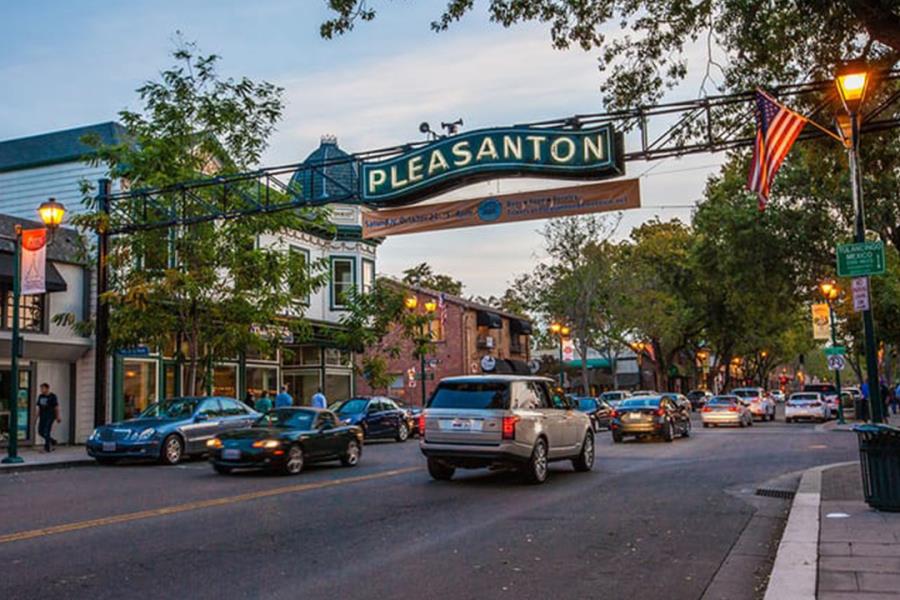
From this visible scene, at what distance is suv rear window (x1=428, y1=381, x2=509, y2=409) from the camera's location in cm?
1441

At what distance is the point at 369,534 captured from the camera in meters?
9.56

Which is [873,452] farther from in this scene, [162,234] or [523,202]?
[162,234]

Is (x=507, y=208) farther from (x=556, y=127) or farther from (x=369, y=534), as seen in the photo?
(x=369, y=534)

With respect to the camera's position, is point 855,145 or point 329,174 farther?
point 329,174

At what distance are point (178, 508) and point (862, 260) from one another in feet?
33.1

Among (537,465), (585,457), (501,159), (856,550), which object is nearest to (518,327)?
(501,159)

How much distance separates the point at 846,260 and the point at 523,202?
6806mm

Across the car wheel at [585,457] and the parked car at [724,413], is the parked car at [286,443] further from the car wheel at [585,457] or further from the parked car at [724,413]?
the parked car at [724,413]

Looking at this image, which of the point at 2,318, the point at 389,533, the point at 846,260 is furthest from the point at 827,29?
the point at 2,318

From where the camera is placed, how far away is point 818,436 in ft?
93.7

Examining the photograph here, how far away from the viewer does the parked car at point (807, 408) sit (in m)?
40.5

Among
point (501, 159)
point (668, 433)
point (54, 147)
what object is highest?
point (54, 147)

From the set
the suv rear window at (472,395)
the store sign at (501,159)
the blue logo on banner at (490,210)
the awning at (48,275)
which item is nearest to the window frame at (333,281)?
the awning at (48,275)

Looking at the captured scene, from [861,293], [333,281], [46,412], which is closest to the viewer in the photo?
[861,293]
